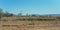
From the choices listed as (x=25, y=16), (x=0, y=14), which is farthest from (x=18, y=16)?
(x=0, y=14)

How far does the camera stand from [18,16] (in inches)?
850

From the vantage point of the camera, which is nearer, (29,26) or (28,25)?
(29,26)

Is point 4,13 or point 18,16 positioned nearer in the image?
point 18,16

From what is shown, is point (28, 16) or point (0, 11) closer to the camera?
point (28, 16)

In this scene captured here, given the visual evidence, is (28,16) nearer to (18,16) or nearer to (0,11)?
(18,16)

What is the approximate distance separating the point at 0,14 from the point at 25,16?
15.7 ft

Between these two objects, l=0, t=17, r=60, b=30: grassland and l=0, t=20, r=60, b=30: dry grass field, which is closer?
l=0, t=20, r=60, b=30: dry grass field

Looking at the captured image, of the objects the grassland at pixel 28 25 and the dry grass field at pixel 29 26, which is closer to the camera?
the dry grass field at pixel 29 26

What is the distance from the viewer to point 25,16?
69.3 feet

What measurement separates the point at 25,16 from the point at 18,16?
1169 millimetres

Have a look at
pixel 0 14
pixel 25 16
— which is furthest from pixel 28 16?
pixel 0 14

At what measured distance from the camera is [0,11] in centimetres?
2414

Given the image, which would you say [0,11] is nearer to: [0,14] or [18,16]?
[0,14]

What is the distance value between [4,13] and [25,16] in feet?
16.2
